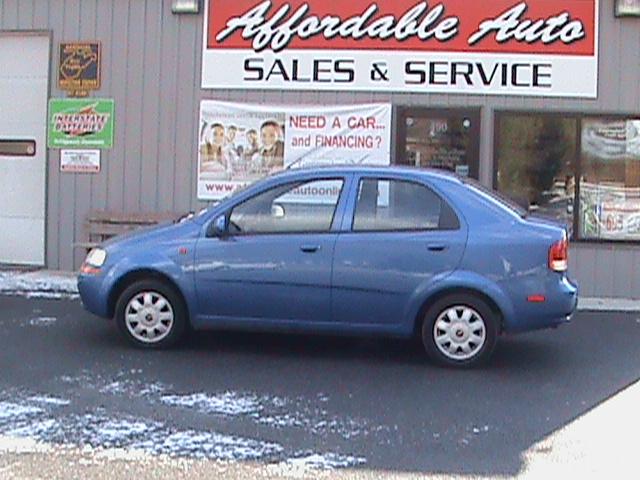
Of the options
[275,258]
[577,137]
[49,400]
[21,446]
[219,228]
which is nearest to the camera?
[21,446]

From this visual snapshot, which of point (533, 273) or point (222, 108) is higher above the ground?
point (222, 108)

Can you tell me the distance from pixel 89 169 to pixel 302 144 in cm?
292

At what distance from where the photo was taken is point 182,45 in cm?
1238

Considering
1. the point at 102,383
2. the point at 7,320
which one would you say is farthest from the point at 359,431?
the point at 7,320

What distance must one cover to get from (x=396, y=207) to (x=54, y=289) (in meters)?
5.32

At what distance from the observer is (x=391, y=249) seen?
25.0ft

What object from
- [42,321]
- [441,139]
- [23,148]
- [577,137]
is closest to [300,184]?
[42,321]

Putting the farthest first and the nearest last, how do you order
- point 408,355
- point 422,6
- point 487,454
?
point 422,6 → point 408,355 → point 487,454

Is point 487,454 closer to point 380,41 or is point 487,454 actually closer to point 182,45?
point 380,41

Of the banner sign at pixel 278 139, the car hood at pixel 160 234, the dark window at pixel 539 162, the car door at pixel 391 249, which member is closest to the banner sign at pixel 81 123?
the banner sign at pixel 278 139

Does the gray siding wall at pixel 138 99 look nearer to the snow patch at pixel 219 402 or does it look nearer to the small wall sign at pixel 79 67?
the small wall sign at pixel 79 67

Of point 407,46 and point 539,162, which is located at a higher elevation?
point 407,46

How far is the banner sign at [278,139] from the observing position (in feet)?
39.7

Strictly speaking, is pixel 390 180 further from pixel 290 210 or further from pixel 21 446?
pixel 21 446
